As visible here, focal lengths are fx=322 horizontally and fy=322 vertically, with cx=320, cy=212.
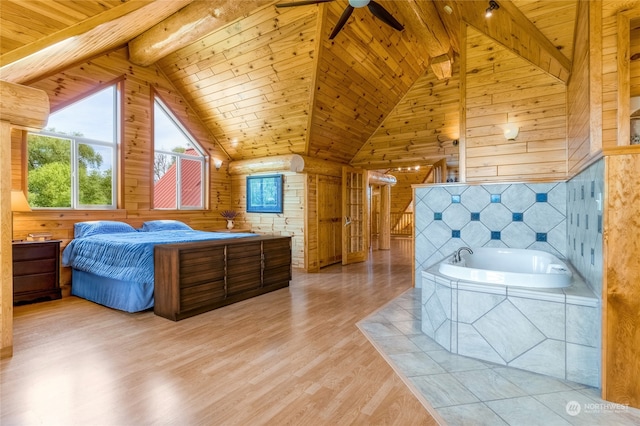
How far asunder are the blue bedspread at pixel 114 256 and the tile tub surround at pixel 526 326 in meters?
3.04

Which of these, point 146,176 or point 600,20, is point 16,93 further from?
point 600,20

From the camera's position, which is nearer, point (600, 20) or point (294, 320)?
point (600, 20)

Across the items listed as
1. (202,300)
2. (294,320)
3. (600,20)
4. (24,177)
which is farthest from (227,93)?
(600,20)

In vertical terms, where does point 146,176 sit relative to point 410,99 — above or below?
below

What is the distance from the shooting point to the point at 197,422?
1.71 meters

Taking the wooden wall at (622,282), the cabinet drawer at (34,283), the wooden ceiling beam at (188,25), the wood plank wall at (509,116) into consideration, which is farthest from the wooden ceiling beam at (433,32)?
the cabinet drawer at (34,283)

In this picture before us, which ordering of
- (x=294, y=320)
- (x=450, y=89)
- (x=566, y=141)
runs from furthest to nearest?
(x=450, y=89) < (x=566, y=141) < (x=294, y=320)

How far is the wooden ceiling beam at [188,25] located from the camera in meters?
3.81

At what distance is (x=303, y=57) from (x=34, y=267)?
4417 millimetres

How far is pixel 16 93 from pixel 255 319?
274 cm

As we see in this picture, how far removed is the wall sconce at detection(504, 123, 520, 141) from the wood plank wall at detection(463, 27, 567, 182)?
4 centimetres

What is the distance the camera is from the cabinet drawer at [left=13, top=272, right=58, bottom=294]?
12.7 feet

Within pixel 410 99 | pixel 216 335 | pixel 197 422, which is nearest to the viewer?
pixel 197 422

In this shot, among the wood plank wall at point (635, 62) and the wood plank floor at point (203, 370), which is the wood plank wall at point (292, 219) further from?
the wood plank wall at point (635, 62)
